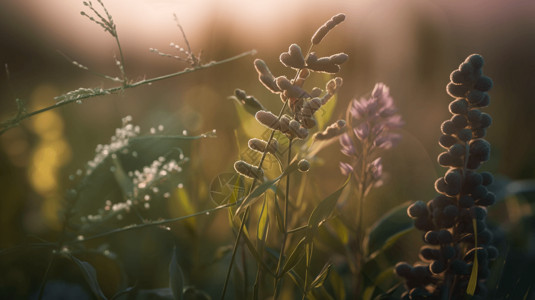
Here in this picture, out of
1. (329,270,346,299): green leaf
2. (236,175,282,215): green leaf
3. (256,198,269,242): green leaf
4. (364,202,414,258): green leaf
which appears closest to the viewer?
(236,175,282,215): green leaf

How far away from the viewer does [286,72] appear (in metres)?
2.37

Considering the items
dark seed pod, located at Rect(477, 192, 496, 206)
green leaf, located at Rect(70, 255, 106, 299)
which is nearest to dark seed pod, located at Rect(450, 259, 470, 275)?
dark seed pod, located at Rect(477, 192, 496, 206)

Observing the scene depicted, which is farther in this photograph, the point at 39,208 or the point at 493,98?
the point at 493,98

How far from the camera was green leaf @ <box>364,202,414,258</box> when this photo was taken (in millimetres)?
936

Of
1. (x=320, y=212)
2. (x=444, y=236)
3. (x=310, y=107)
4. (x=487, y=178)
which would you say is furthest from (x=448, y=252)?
(x=310, y=107)

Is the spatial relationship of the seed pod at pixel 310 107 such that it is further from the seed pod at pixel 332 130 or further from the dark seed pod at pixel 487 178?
the dark seed pod at pixel 487 178

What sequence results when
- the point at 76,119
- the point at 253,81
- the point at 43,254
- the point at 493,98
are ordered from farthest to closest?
the point at 493,98 → the point at 253,81 → the point at 76,119 → the point at 43,254

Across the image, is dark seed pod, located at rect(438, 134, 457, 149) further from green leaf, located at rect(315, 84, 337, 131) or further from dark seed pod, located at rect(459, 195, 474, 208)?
green leaf, located at rect(315, 84, 337, 131)

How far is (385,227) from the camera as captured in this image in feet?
3.24

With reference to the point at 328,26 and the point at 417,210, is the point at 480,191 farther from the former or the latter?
the point at 328,26

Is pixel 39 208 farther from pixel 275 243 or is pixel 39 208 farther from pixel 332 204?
pixel 332 204

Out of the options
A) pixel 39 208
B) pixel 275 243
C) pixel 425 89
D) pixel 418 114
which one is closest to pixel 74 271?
pixel 39 208

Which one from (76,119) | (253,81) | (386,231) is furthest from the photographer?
(253,81)

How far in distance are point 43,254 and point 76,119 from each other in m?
0.78
